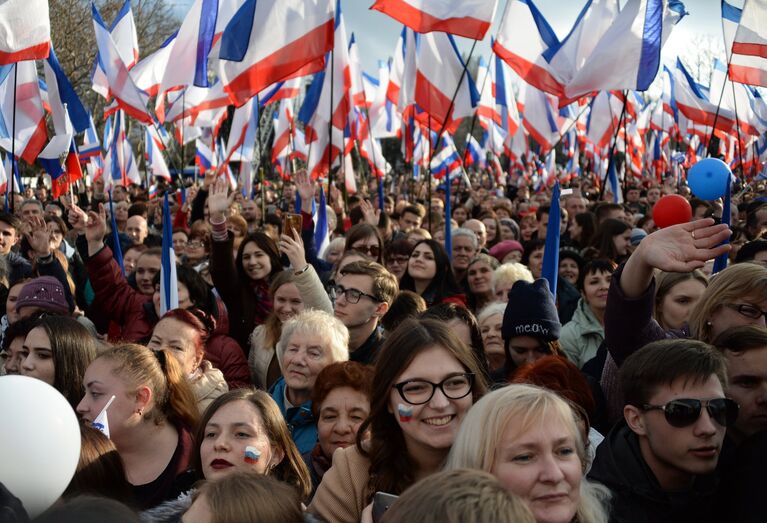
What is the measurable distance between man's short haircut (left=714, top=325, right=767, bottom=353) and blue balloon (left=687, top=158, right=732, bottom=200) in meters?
1.00

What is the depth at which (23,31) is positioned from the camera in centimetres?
794

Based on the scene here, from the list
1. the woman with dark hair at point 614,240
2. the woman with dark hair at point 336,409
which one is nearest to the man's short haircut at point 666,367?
the woman with dark hair at point 336,409

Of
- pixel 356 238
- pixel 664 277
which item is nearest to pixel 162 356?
pixel 664 277

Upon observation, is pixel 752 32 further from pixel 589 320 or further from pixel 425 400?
pixel 425 400

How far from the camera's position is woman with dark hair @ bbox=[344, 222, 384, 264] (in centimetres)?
673

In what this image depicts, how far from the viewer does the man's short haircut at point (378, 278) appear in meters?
Answer: 4.86

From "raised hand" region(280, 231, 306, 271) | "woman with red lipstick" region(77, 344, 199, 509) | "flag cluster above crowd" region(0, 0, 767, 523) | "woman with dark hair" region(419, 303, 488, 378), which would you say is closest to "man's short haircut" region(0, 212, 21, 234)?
"flag cluster above crowd" region(0, 0, 767, 523)

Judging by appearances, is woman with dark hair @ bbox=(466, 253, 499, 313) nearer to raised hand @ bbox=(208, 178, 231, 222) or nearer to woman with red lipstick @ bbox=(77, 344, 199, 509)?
raised hand @ bbox=(208, 178, 231, 222)

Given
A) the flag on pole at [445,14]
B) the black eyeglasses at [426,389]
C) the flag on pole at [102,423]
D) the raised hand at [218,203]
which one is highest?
the flag on pole at [445,14]

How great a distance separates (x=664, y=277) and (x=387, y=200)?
10.4 metres

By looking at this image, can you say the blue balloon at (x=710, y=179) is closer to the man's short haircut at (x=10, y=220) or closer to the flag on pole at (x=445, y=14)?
the flag on pole at (x=445, y=14)

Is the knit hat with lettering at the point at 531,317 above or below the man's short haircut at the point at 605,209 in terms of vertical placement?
below

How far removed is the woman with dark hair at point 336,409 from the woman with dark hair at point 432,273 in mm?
2668

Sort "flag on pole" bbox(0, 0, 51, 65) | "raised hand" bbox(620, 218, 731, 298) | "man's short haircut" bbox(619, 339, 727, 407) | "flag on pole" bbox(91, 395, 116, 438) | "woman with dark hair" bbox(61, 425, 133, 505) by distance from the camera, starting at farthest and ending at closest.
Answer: "flag on pole" bbox(0, 0, 51, 65), "flag on pole" bbox(91, 395, 116, 438), "raised hand" bbox(620, 218, 731, 298), "man's short haircut" bbox(619, 339, 727, 407), "woman with dark hair" bbox(61, 425, 133, 505)
